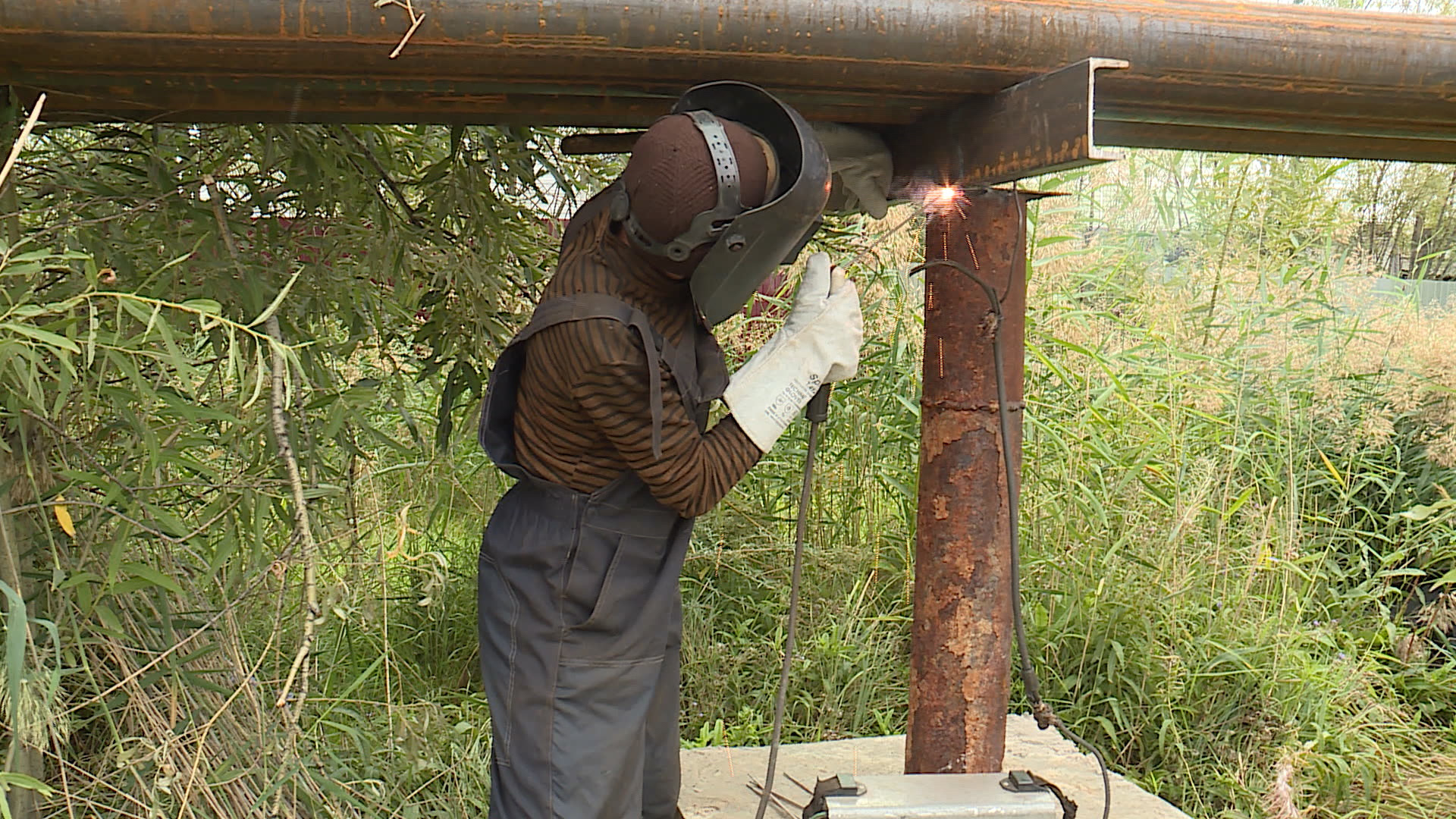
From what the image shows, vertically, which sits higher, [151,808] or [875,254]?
[875,254]

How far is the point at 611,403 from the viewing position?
6.13ft

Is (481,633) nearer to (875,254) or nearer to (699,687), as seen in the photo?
(699,687)

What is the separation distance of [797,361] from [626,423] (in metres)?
0.36

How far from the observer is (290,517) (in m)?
2.28

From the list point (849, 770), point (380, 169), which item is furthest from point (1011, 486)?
point (380, 169)

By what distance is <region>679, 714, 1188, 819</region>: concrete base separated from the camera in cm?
266

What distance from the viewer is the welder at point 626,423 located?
1812 millimetres

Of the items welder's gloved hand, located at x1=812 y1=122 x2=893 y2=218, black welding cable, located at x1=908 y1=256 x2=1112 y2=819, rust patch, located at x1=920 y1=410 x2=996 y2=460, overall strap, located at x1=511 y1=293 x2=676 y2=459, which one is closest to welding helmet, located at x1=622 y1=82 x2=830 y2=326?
overall strap, located at x1=511 y1=293 x2=676 y2=459

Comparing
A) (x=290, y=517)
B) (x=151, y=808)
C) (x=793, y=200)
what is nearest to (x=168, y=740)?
(x=151, y=808)

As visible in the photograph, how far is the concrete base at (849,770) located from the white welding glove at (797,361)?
3.41ft

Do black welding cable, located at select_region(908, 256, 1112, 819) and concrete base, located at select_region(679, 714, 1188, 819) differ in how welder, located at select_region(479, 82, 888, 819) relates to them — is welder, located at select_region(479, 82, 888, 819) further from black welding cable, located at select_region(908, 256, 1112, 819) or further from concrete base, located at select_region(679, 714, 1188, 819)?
concrete base, located at select_region(679, 714, 1188, 819)

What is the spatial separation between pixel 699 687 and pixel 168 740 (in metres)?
2.06

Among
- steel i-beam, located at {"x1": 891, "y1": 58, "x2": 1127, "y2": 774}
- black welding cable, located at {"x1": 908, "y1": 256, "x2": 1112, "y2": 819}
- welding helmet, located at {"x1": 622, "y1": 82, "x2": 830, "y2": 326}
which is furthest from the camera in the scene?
steel i-beam, located at {"x1": 891, "y1": 58, "x2": 1127, "y2": 774}

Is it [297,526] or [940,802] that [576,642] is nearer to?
[297,526]
